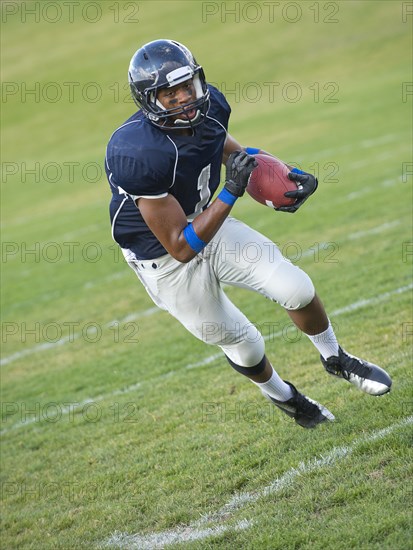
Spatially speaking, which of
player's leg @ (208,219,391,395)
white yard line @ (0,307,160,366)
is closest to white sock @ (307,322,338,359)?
player's leg @ (208,219,391,395)

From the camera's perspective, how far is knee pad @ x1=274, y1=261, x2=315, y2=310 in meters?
3.75

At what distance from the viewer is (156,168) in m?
3.59

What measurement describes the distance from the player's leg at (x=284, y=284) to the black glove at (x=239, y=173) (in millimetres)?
401

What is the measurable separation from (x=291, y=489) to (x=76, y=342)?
4.30 meters

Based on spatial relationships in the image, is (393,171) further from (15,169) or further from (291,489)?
(15,169)

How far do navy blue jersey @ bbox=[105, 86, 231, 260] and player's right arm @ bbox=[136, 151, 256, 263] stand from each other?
0.06m

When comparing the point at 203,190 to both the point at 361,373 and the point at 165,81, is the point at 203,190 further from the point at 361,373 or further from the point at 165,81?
the point at 361,373

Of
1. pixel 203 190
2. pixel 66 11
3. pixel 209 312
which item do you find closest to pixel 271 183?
pixel 203 190

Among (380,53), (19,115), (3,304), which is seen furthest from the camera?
(19,115)

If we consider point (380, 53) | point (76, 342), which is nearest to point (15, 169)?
point (380, 53)

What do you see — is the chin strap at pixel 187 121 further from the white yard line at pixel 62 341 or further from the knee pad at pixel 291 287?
the white yard line at pixel 62 341

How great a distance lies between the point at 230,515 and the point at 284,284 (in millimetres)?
1060

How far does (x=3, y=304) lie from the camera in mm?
9406

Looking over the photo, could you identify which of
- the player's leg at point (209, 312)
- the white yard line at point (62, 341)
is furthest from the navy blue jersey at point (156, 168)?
the white yard line at point (62, 341)
